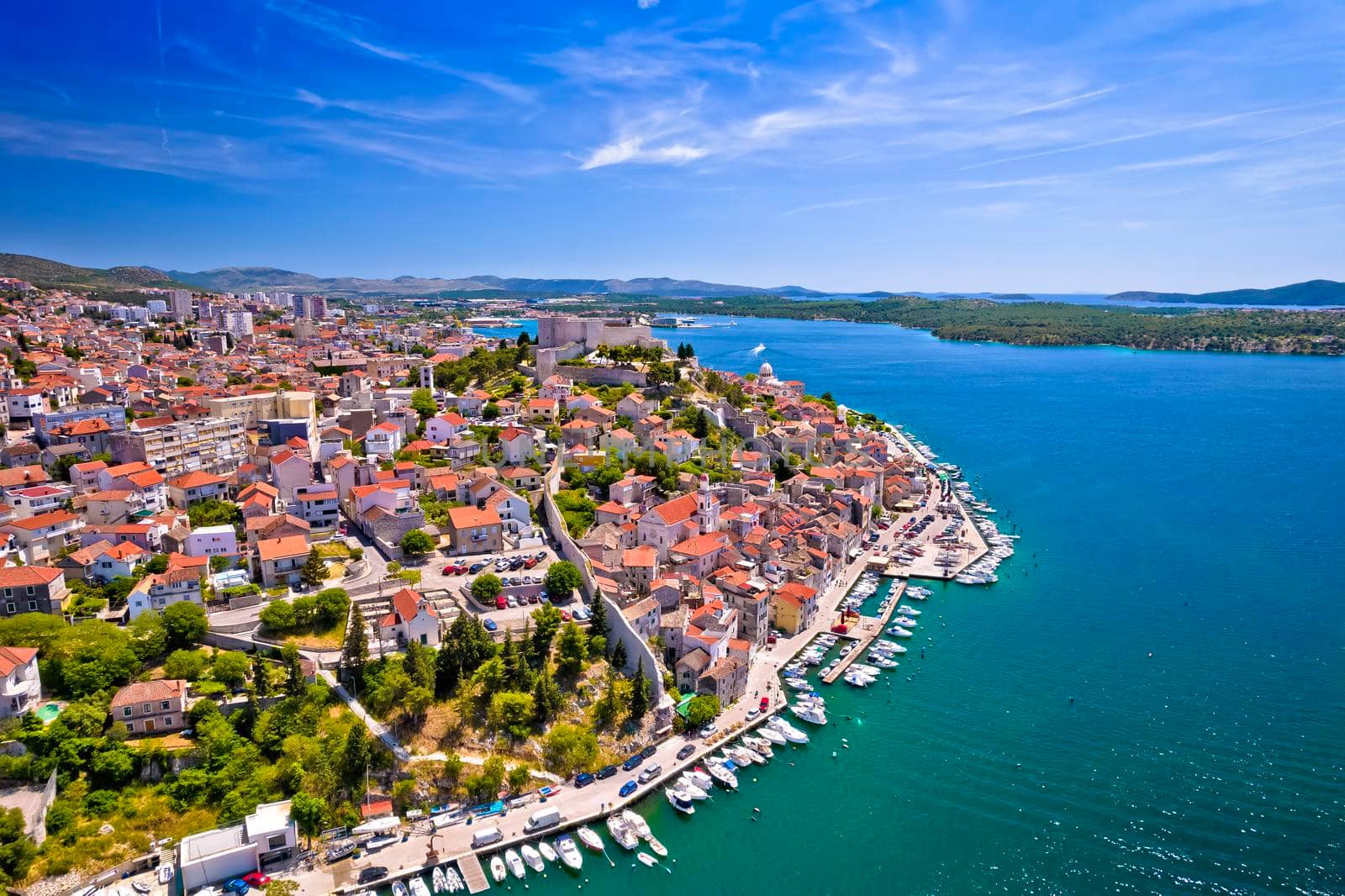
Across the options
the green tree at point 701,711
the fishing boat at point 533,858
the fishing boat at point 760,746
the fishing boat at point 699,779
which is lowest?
the fishing boat at point 533,858

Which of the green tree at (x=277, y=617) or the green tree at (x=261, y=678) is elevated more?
the green tree at (x=277, y=617)

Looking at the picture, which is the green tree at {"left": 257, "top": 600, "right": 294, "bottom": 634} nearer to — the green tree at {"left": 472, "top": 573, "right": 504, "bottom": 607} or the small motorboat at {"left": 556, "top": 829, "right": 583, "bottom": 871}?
the green tree at {"left": 472, "top": 573, "right": 504, "bottom": 607}

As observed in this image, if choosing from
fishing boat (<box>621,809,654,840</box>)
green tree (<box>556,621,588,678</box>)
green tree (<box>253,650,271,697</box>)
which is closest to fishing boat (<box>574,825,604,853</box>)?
fishing boat (<box>621,809,654,840</box>)

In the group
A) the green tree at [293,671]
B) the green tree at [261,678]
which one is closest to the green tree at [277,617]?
the green tree at [293,671]

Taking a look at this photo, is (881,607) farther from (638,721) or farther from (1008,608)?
(638,721)

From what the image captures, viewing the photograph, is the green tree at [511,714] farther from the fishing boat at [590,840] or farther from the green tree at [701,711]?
the green tree at [701,711]

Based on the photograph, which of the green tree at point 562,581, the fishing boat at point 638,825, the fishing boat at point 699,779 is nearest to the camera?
the fishing boat at point 638,825
